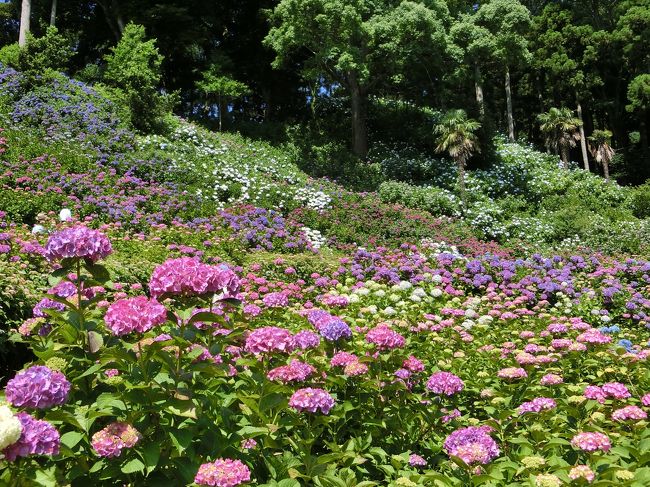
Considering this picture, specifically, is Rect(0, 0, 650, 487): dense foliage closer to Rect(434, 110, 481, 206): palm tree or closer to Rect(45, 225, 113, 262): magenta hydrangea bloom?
Rect(45, 225, 113, 262): magenta hydrangea bloom

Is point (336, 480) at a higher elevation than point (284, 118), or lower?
lower

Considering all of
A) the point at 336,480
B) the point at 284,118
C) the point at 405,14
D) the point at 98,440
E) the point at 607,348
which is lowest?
the point at 607,348

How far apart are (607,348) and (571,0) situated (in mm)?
36442

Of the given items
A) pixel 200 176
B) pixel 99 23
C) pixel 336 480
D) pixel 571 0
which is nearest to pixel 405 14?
pixel 200 176

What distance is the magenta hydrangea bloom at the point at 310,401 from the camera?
7.63 feet

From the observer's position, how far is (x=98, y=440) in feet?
5.91

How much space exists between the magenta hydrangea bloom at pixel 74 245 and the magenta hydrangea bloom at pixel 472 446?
1.78 metres

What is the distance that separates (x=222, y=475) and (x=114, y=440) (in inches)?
16.7

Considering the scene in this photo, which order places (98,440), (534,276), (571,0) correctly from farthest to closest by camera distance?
(571,0), (534,276), (98,440)

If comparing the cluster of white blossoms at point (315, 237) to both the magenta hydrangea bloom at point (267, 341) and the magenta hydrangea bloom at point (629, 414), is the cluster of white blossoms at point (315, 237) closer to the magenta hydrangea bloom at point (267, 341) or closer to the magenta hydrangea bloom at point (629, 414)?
the magenta hydrangea bloom at point (267, 341)

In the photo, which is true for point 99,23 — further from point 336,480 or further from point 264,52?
point 336,480

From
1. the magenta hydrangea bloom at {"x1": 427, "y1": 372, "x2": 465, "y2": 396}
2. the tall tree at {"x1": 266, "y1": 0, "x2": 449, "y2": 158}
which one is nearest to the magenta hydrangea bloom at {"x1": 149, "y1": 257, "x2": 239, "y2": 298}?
the magenta hydrangea bloom at {"x1": 427, "y1": 372, "x2": 465, "y2": 396}

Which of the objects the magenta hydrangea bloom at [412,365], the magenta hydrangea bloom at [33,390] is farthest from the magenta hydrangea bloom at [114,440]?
the magenta hydrangea bloom at [412,365]

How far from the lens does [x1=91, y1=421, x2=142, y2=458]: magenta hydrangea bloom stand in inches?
70.4
